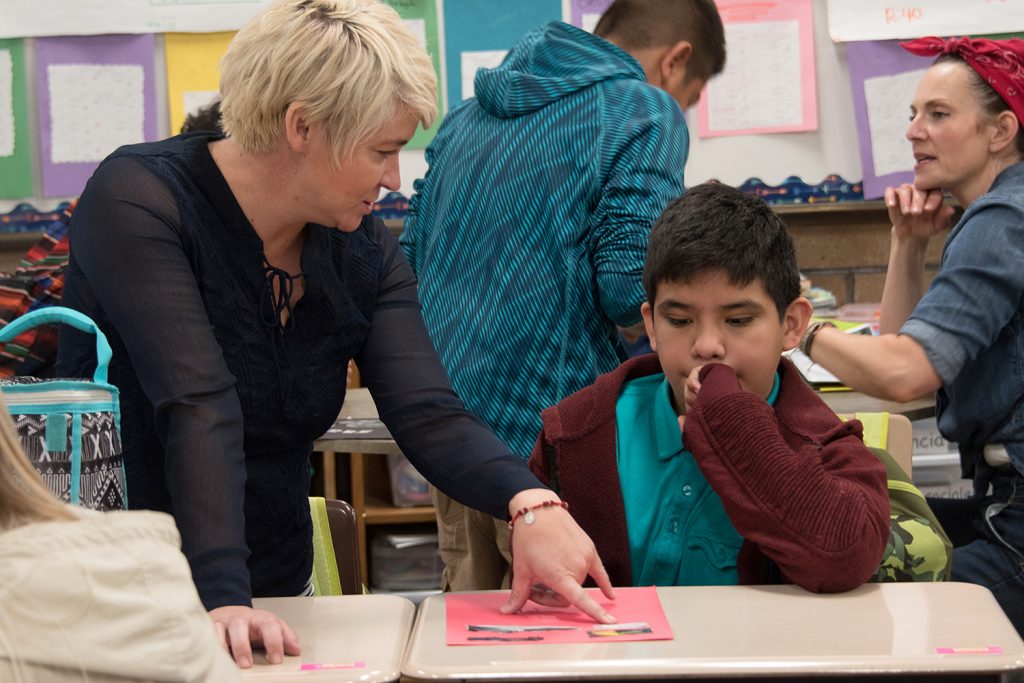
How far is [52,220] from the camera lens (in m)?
3.88

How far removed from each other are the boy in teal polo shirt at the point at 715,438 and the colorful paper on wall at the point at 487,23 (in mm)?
2107

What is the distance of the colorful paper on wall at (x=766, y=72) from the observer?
3.82 m

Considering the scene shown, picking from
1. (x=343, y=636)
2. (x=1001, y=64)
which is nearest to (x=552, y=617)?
(x=343, y=636)

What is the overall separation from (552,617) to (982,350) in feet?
3.34

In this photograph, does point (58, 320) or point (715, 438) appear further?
point (715, 438)

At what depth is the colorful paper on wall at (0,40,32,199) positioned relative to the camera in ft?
12.6

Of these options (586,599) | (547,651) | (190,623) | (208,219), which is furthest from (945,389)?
(190,623)

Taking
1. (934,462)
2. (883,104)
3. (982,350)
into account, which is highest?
(883,104)

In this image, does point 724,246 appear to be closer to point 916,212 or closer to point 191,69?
point 916,212

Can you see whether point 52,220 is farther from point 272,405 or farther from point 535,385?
point 272,405

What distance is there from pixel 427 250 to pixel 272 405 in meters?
0.81

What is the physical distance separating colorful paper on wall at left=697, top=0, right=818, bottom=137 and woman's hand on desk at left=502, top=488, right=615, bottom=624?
2.63m

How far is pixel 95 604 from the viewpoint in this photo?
742mm

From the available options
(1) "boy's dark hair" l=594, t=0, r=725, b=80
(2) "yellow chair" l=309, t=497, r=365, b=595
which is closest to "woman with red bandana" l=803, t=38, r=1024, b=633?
(1) "boy's dark hair" l=594, t=0, r=725, b=80
